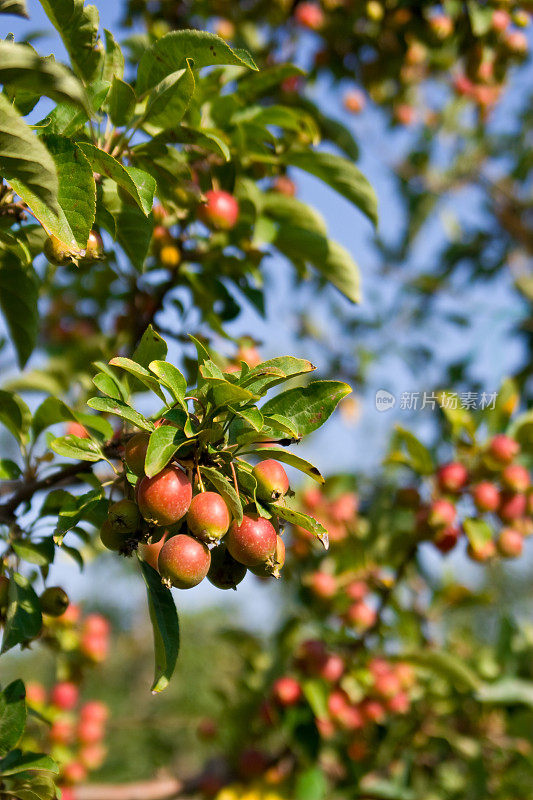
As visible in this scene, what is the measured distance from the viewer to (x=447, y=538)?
6.36 ft

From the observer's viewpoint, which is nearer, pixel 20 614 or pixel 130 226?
pixel 20 614

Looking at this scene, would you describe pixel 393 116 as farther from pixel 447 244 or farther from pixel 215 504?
pixel 215 504

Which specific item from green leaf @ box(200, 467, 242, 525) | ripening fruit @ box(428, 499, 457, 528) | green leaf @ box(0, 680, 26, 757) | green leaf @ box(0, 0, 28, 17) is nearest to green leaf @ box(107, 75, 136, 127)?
green leaf @ box(0, 0, 28, 17)

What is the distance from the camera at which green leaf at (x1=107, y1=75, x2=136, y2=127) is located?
1115 mm

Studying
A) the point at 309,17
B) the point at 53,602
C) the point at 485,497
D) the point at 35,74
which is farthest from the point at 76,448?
the point at 309,17

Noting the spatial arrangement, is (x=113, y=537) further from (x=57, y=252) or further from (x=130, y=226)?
(x=130, y=226)

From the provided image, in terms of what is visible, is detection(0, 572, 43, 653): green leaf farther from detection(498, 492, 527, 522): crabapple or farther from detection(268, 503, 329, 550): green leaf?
detection(498, 492, 527, 522): crabapple

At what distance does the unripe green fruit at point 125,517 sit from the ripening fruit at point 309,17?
7.58ft

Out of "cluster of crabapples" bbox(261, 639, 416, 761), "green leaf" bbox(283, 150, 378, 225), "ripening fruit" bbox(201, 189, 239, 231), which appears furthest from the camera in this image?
"cluster of crabapples" bbox(261, 639, 416, 761)

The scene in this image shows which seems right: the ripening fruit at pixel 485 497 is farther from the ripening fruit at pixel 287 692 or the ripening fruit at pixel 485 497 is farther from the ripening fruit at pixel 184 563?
the ripening fruit at pixel 184 563

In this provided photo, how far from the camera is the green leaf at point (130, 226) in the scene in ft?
3.90

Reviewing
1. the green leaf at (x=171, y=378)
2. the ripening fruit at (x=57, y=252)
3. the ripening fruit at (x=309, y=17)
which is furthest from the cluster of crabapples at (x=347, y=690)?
the ripening fruit at (x=309, y=17)

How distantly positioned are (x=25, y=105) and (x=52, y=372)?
1.09 metres

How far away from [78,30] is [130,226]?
308 millimetres
